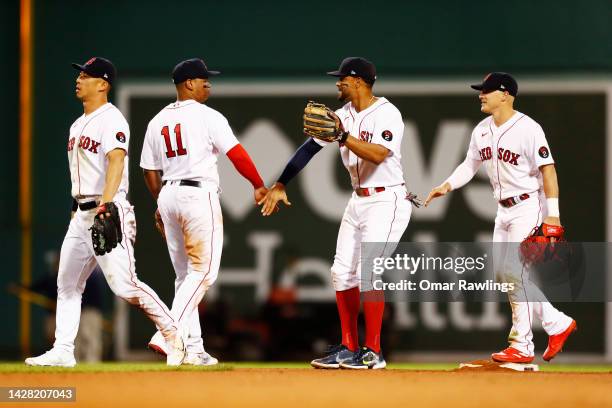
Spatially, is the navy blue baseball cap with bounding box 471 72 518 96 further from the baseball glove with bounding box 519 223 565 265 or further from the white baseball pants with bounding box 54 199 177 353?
the white baseball pants with bounding box 54 199 177 353

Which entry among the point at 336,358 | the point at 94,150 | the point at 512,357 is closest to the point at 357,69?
the point at 94,150

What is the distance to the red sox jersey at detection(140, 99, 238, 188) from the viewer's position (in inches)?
294

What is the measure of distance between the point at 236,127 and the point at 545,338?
4.13m

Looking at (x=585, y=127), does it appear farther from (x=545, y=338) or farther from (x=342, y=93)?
(x=342, y=93)

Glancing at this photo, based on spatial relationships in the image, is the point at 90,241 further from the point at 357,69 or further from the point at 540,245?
the point at 540,245

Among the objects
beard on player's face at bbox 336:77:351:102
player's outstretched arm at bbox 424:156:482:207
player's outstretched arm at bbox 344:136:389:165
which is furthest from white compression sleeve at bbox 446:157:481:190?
beard on player's face at bbox 336:77:351:102

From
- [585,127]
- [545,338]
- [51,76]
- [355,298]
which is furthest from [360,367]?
[51,76]

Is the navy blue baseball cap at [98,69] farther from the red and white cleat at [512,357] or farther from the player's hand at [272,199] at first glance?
the red and white cleat at [512,357]

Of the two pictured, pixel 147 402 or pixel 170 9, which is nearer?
pixel 147 402

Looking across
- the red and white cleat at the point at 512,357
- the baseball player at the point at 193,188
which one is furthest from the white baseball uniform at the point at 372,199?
the red and white cleat at the point at 512,357

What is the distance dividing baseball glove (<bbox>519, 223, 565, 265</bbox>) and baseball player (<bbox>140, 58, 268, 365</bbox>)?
1.77 meters

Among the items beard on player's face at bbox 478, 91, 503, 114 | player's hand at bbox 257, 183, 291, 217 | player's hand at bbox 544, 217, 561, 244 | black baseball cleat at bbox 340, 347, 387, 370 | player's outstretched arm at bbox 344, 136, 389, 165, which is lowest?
black baseball cleat at bbox 340, 347, 387, 370

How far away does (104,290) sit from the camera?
42.9ft

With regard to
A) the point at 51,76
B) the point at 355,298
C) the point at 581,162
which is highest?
the point at 51,76
